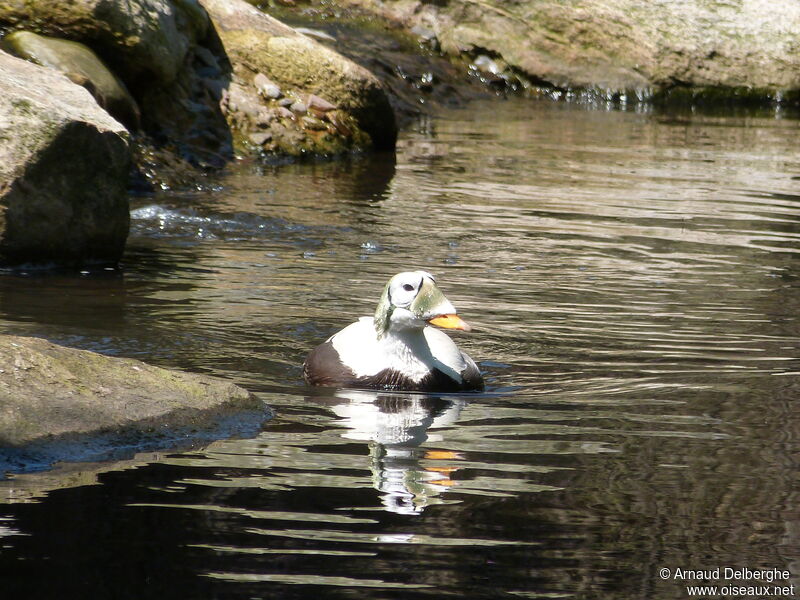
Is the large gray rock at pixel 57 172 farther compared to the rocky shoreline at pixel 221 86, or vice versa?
the large gray rock at pixel 57 172

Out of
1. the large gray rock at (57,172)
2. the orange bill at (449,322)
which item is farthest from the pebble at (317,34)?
the orange bill at (449,322)

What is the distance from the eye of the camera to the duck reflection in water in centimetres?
448

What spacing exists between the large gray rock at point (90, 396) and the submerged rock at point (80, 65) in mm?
6112

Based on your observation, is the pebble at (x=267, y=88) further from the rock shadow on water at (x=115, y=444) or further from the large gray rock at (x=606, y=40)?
the rock shadow on water at (x=115, y=444)

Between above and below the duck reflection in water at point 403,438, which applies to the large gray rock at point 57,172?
above

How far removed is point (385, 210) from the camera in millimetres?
11297

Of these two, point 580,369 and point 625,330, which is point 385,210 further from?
point 580,369

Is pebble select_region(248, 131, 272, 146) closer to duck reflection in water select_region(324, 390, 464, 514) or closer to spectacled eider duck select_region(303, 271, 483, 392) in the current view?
spectacled eider duck select_region(303, 271, 483, 392)

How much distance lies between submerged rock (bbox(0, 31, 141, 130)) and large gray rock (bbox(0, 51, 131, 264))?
→ 2.25m

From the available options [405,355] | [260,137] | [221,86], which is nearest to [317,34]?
[221,86]

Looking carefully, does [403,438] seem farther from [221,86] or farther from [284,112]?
[284,112]

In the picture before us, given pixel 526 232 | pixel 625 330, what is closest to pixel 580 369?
pixel 625 330

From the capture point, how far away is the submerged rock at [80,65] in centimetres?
1115

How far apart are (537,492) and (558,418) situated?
1.10 metres
